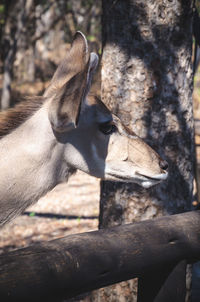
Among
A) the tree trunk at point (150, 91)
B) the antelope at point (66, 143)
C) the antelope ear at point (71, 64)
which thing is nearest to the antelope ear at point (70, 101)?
the antelope at point (66, 143)

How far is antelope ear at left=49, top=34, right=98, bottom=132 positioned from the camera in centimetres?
258

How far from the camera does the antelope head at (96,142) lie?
2957 millimetres

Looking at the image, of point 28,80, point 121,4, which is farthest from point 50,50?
point 121,4

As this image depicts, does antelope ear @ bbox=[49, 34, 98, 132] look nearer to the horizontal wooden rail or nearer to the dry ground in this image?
the horizontal wooden rail

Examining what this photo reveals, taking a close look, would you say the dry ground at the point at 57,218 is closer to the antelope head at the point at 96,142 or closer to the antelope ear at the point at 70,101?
the antelope head at the point at 96,142

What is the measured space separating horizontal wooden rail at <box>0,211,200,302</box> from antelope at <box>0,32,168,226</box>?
53cm

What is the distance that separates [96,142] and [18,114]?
0.55m

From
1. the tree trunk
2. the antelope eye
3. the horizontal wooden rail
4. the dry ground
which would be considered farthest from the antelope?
the dry ground

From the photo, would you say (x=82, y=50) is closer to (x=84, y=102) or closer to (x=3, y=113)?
(x=84, y=102)

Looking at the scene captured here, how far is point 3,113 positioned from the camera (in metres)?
2.94

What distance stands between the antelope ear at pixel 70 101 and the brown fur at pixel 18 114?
0.71 feet

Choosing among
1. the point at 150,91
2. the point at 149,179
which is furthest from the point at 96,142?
the point at 150,91

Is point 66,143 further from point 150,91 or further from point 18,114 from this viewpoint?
point 150,91

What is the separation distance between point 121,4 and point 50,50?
1235 inches
